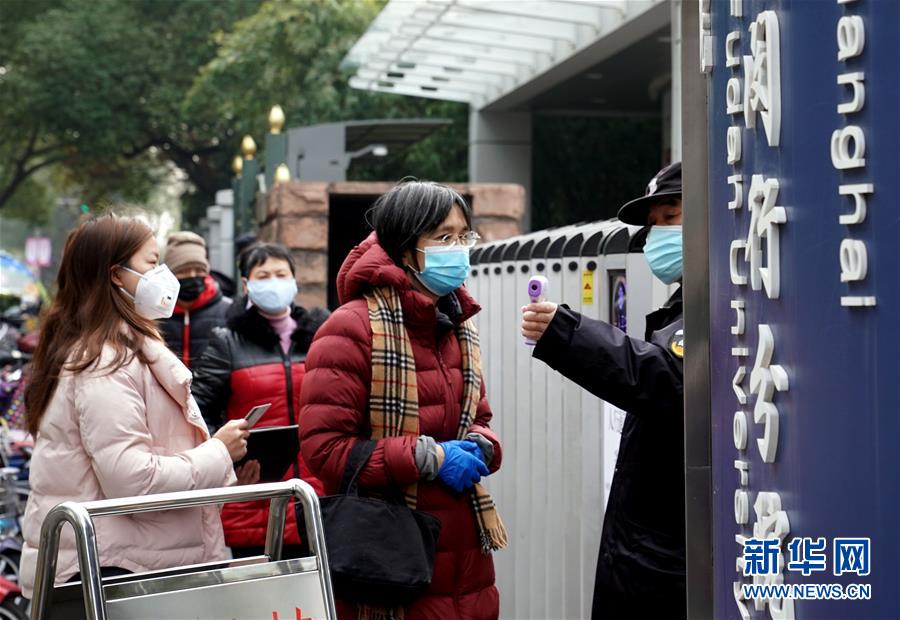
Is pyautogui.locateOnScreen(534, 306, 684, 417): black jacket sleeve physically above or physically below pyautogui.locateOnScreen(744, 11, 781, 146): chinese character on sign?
below

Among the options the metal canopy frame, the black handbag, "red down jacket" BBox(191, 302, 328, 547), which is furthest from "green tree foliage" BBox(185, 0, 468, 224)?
the black handbag

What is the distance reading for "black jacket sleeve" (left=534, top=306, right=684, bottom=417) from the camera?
295cm

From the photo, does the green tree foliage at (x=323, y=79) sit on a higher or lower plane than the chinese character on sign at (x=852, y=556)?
higher

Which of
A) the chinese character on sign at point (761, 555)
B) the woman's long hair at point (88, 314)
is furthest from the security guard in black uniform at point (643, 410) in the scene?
the woman's long hair at point (88, 314)

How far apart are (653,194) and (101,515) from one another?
1.54m

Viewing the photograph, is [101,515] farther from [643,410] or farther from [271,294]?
[271,294]

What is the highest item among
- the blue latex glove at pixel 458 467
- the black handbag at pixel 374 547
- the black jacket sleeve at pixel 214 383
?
the black jacket sleeve at pixel 214 383

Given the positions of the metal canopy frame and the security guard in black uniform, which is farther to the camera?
the metal canopy frame

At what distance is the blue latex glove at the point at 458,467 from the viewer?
3506mm

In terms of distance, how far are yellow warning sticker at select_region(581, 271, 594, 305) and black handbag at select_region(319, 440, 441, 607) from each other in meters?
1.33

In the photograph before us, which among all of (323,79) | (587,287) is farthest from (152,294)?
(323,79)

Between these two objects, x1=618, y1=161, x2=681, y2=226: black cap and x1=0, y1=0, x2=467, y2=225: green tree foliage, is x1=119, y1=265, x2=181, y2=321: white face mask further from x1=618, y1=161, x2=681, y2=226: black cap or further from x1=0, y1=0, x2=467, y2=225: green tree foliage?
x1=0, y1=0, x2=467, y2=225: green tree foliage

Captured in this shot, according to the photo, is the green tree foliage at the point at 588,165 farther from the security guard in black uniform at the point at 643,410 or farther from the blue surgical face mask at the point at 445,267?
the security guard in black uniform at the point at 643,410

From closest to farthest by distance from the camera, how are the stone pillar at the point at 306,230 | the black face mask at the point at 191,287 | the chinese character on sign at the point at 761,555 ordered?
the chinese character on sign at the point at 761,555 < the black face mask at the point at 191,287 < the stone pillar at the point at 306,230
